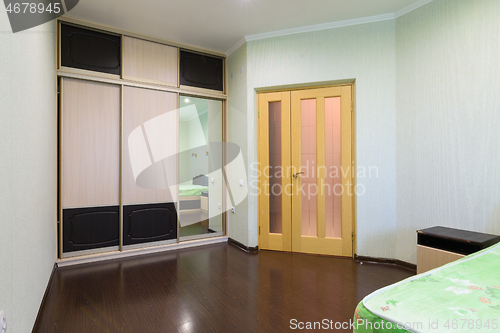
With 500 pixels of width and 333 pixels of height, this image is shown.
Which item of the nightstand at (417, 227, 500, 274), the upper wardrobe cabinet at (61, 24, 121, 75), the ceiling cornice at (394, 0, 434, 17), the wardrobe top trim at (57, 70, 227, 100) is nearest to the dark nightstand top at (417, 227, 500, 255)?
the nightstand at (417, 227, 500, 274)

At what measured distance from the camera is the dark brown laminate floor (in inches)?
82.7

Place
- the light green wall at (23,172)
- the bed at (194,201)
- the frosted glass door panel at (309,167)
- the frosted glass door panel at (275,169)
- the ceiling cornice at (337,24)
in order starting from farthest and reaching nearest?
the bed at (194,201) → the frosted glass door panel at (275,169) → the frosted glass door panel at (309,167) → the ceiling cornice at (337,24) → the light green wall at (23,172)

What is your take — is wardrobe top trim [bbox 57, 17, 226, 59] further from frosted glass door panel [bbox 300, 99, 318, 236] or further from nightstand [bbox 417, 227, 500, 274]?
nightstand [bbox 417, 227, 500, 274]

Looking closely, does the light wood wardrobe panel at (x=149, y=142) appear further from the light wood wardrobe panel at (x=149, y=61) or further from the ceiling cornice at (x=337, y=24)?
the ceiling cornice at (x=337, y=24)

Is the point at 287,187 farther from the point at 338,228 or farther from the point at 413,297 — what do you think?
the point at 413,297

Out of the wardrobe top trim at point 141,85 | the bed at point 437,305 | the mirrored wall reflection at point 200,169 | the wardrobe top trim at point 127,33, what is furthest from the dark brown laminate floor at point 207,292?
the wardrobe top trim at point 127,33

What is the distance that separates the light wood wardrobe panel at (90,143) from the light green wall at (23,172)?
741mm

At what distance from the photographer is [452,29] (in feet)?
9.20

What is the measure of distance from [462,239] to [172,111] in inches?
145

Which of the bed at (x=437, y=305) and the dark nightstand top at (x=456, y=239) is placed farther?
the dark nightstand top at (x=456, y=239)

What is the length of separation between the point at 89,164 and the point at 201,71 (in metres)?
2.10

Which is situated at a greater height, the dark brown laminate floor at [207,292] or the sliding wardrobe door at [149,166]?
the sliding wardrobe door at [149,166]

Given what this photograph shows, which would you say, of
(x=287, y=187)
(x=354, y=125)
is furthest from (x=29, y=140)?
(x=354, y=125)

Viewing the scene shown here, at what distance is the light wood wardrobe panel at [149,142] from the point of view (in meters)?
3.69
